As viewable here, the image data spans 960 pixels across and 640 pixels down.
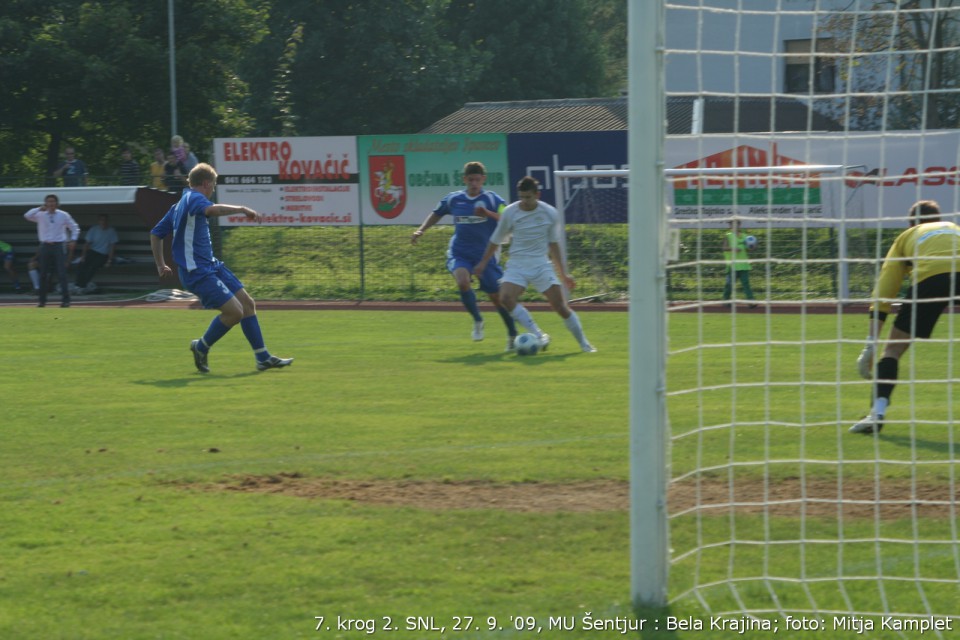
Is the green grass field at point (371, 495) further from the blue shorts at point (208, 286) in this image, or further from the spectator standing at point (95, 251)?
the spectator standing at point (95, 251)

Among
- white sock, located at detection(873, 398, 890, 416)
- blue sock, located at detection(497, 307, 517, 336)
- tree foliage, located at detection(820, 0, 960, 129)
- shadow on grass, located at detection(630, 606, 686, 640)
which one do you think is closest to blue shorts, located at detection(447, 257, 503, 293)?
blue sock, located at detection(497, 307, 517, 336)

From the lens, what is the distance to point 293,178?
2377cm

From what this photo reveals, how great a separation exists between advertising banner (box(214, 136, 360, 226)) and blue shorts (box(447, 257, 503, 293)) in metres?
9.08

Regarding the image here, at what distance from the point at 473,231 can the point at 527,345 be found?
188 cm

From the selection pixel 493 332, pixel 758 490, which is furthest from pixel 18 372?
pixel 758 490

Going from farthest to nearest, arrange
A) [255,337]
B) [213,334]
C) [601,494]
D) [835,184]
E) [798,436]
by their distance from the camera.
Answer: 1. [835,184]
2. [255,337]
3. [213,334]
4. [798,436]
5. [601,494]

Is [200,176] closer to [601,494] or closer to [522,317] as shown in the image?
[522,317]

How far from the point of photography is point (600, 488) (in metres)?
6.55

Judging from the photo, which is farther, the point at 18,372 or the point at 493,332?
the point at 493,332

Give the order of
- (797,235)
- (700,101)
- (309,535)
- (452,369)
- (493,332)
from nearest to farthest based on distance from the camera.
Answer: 1. (700,101)
2. (309,535)
3. (452,369)
4. (493,332)
5. (797,235)

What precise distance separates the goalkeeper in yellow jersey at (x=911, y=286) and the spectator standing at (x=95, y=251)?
19578 mm

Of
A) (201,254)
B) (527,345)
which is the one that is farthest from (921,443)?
(201,254)

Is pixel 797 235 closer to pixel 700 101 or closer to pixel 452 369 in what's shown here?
pixel 452 369

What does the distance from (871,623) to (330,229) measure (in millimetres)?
21027
